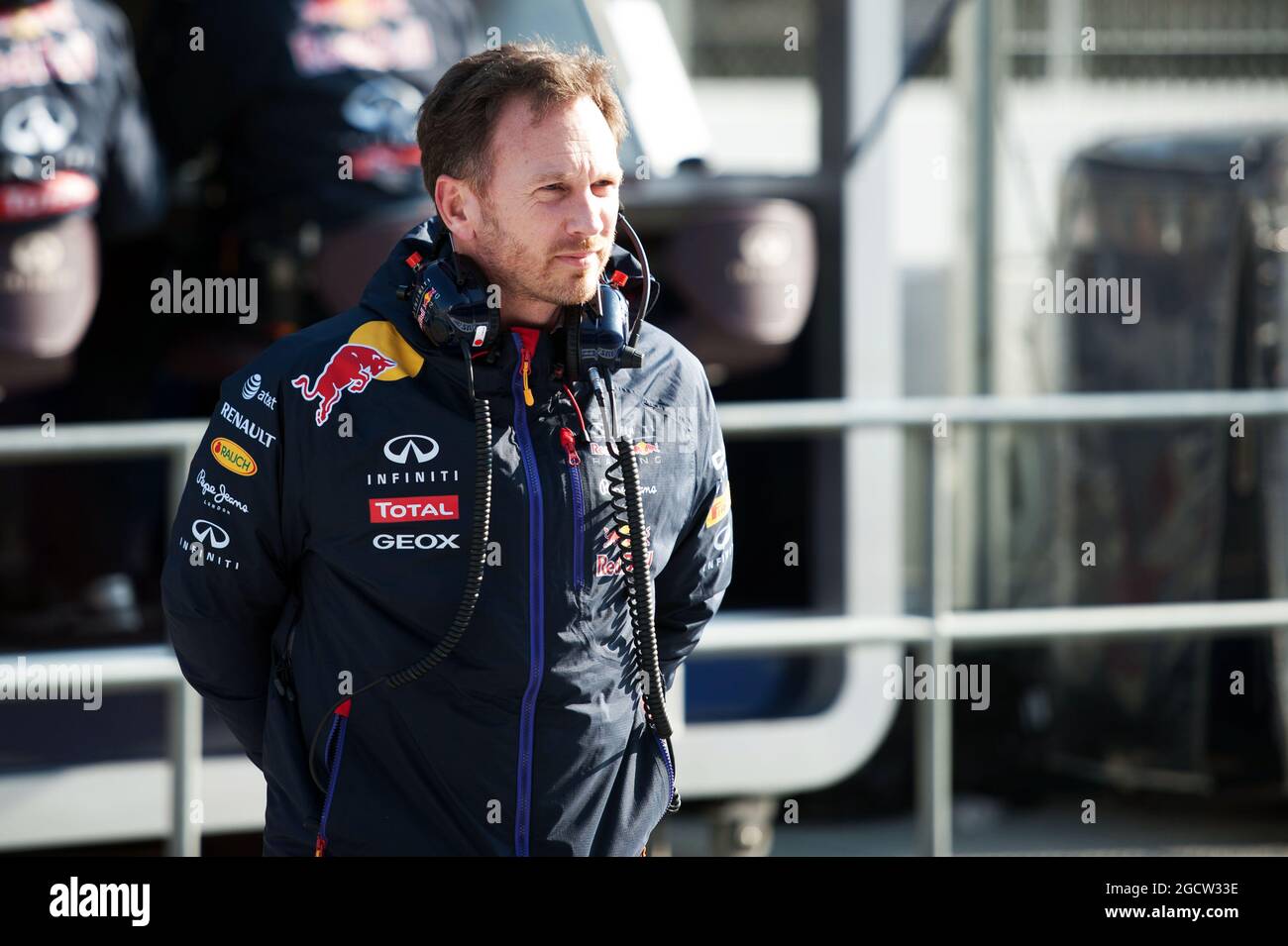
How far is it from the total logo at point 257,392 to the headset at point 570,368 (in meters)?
0.18

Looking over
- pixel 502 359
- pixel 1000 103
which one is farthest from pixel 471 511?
pixel 1000 103

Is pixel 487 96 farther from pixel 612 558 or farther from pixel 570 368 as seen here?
pixel 612 558

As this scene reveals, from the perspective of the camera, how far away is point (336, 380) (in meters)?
1.97

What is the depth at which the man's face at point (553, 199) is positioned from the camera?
1915 mm

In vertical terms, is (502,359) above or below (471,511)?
above

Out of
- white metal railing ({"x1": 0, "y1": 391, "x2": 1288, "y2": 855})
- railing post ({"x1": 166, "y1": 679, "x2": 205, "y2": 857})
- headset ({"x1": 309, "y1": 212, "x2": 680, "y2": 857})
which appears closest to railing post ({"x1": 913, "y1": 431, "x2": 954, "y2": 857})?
white metal railing ({"x1": 0, "y1": 391, "x2": 1288, "y2": 855})

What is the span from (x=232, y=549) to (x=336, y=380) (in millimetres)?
228

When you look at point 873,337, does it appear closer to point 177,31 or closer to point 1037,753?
point 177,31

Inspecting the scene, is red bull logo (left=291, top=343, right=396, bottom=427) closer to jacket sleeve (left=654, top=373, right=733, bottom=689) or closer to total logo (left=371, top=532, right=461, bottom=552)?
total logo (left=371, top=532, right=461, bottom=552)

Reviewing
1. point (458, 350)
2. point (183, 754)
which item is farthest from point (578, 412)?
point (183, 754)

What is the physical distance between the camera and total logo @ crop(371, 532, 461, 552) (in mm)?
1965

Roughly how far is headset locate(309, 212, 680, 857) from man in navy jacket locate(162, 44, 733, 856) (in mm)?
14

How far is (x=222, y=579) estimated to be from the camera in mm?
2033
